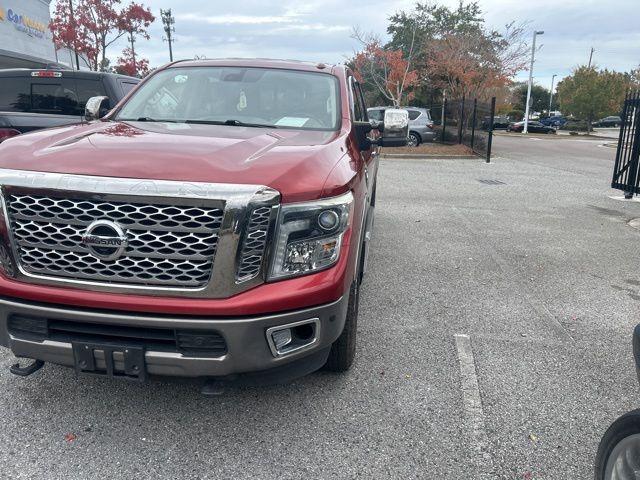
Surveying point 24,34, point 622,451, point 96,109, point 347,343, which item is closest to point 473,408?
point 347,343

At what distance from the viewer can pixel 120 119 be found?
3.68 metres

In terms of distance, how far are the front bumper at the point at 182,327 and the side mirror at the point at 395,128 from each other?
210 centimetres

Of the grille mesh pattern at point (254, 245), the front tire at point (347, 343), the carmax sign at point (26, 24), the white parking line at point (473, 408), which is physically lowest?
the white parking line at point (473, 408)

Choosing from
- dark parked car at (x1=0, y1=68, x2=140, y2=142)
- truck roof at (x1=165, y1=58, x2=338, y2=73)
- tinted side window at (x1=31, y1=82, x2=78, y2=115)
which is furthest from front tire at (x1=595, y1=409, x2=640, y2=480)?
tinted side window at (x1=31, y1=82, x2=78, y2=115)

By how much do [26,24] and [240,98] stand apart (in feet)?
90.2

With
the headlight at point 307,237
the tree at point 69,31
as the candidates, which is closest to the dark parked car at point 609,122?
the tree at point 69,31

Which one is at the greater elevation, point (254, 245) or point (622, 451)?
point (254, 245)

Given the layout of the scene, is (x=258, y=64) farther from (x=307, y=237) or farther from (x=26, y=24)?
(x=26, y=24)

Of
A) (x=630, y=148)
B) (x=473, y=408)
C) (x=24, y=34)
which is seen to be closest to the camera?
(x=473, y=408)

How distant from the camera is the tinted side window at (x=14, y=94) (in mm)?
6598

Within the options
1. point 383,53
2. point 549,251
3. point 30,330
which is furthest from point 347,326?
point 383,53

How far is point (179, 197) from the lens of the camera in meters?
2.20

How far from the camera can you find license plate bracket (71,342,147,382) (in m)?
2.28

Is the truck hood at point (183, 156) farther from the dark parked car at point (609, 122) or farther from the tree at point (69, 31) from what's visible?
the dark parked car at point (609, 122)
